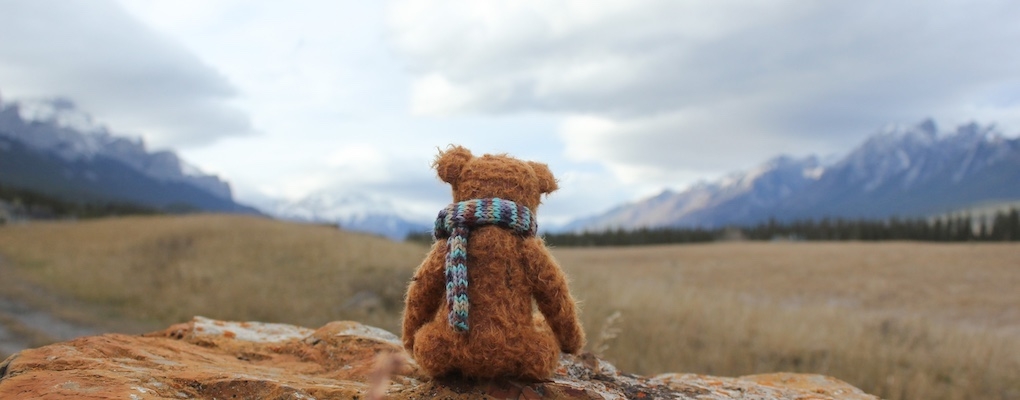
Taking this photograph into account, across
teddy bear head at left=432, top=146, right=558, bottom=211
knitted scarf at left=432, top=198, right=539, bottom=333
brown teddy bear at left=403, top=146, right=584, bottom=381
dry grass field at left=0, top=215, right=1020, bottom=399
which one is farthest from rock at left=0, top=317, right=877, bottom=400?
teddy bear head at left=432, top=146, right=558, bottom=211

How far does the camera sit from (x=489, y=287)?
2533 millimetres

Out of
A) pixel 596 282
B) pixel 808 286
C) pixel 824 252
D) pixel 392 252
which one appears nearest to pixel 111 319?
Answer: pixel 392 252

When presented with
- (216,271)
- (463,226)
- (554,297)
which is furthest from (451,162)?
(216,271)

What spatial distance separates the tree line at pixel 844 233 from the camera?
62.3 meters

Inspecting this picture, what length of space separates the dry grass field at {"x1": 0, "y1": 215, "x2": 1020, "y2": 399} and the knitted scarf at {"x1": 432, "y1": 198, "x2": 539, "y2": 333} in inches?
24.1

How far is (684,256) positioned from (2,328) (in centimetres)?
3761

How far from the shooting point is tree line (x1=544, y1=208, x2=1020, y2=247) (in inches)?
2453

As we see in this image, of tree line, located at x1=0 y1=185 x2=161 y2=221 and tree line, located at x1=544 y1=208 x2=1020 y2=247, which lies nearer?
tree line, located at x1=0 y1=185 x2=161 y2=221

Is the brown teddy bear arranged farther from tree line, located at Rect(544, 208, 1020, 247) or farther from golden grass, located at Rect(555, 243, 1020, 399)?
tree line, located at Rect(544, 208, 1020, 247)

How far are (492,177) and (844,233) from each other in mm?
85362

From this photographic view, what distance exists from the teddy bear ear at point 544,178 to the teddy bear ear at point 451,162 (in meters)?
0.34

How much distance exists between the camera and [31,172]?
179 meters

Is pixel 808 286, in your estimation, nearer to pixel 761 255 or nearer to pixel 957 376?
pixel 761 255

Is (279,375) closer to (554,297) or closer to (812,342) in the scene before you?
(554,297)
